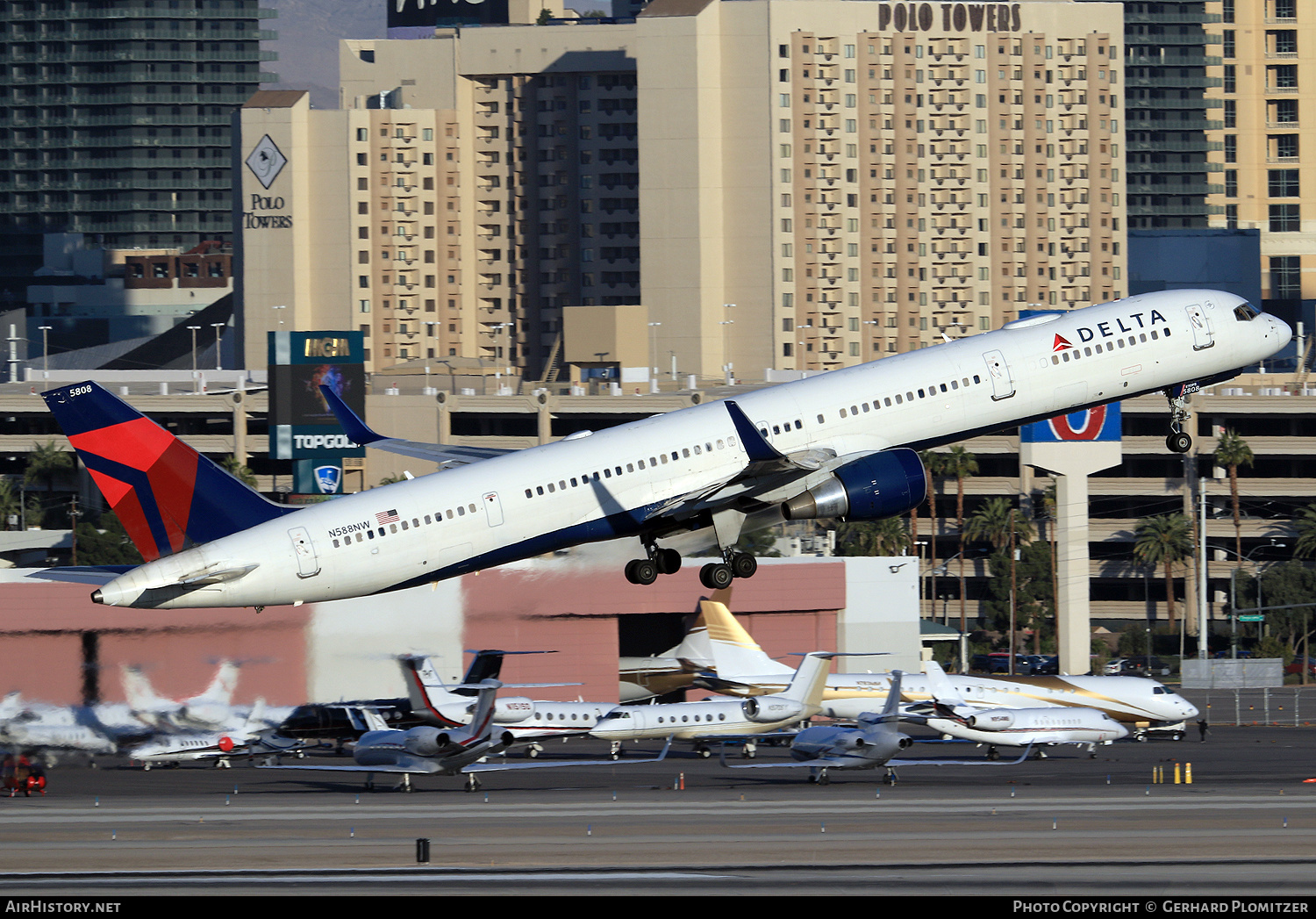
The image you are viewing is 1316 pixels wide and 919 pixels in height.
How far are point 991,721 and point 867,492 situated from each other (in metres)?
29.4

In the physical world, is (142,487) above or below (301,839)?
above

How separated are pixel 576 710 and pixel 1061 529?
189 ft

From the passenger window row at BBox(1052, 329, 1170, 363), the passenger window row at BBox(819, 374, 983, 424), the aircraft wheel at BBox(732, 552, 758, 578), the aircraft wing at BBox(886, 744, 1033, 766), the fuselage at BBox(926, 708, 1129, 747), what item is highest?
the passenger window row at BBox(1052, 329, 1170, 363)

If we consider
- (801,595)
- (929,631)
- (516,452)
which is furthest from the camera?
(929,631)

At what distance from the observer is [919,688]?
86.8 metres

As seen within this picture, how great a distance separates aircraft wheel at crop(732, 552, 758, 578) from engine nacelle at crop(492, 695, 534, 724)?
27501 millimetres

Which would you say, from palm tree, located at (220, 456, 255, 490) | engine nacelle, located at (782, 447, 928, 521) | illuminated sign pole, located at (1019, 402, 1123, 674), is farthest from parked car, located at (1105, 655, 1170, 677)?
engine nacelle, located at (782, 447, 928, 521)

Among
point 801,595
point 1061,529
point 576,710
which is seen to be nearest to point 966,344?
point 576,710

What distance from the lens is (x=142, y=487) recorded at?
53.7 meters

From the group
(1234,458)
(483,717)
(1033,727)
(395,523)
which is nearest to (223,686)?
(483,717)

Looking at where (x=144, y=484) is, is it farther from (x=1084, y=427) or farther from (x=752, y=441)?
(x=1084, y=427)

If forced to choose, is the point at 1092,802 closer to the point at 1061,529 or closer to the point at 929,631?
the point at 1061,529

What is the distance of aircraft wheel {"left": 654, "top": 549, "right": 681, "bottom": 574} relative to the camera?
188 feet

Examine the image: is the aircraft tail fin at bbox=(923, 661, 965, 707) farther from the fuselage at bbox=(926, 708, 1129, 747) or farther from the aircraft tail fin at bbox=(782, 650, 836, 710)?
the aircraft tail fin at bbox=(782, 650, 836, 710)
